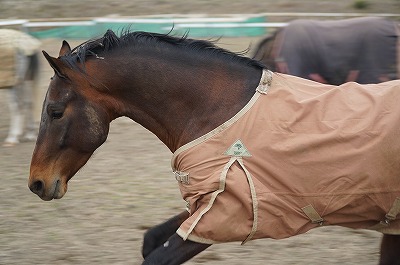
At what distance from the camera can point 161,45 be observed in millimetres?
3385

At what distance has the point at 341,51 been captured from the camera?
5520 millimetres

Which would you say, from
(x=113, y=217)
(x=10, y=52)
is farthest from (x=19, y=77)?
(x=113, y=217)

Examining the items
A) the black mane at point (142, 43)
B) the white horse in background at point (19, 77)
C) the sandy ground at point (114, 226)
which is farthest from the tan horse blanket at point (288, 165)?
the white horse in background at point (19, 77)

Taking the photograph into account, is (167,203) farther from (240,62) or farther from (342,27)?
(240,62)

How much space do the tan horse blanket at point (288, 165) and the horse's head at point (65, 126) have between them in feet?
1.34

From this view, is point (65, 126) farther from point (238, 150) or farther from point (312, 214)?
point (312, 214)

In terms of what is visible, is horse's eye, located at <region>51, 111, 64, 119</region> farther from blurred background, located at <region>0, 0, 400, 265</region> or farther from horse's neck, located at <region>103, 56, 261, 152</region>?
blurred background, located at <region>0, 0, 400, 265</region>

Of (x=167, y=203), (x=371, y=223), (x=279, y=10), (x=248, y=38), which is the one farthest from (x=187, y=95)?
(x=279, y=10)

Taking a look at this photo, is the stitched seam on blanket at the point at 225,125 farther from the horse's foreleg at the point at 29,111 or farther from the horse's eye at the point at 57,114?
the horse's foreleg at the point at 29,111

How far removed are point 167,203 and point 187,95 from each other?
2.18 meters

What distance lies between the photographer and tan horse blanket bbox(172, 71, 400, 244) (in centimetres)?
313

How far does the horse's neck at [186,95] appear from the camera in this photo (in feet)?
10.7

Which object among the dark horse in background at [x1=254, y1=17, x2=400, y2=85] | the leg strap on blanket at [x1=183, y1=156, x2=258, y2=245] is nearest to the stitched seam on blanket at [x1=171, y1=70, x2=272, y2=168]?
the leg strap on blanket at [x1=183, y1=156, x2=258, y2=245]

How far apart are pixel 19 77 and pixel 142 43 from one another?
194 inches
